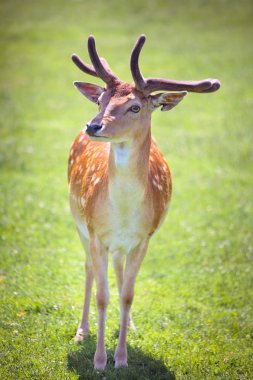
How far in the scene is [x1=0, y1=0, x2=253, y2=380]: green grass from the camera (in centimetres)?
617

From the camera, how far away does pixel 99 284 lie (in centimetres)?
584

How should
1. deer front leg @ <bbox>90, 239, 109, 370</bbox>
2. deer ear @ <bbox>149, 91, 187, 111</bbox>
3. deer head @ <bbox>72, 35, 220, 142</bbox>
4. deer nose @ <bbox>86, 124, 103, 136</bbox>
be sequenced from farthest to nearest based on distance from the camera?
deer front leg @ <bbox>90, 239, 109, 370</bbox>, deer ear @ <bbox>149, 91, 187, 111</bbox>, deer head @ <bbox>72, 35, 220, 142</bbox>, deer nose @ <bbox>86, 124, 103, 136</bbox>

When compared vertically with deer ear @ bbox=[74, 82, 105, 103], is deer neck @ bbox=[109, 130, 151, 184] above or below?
below

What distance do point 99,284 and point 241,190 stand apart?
6696mm

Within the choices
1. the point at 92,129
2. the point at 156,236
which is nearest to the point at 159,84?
the point at 92,129

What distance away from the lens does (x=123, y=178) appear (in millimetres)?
5543

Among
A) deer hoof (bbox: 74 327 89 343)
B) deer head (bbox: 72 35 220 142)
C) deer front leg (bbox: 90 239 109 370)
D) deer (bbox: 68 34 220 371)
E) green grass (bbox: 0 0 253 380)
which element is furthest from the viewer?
deer hoof (bbox: 74 327 89 343)

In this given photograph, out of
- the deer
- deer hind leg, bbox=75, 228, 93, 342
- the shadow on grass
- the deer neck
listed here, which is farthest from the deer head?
the shadow on grass

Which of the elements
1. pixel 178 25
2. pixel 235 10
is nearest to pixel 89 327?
pixel 178 25

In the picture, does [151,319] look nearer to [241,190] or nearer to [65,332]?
[65,332]

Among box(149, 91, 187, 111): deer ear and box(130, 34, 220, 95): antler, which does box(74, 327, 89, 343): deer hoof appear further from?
box(130, 34, 220, 95): antler

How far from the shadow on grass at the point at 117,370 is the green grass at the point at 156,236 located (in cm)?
1

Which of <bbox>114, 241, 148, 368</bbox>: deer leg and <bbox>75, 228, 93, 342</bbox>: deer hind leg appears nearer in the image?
<bbox>114, 241, 148, 368</bbox>: deer leg

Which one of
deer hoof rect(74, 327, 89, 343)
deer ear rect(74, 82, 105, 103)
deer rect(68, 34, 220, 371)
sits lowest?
deer hoof rect(74, 327, 89, 343)
